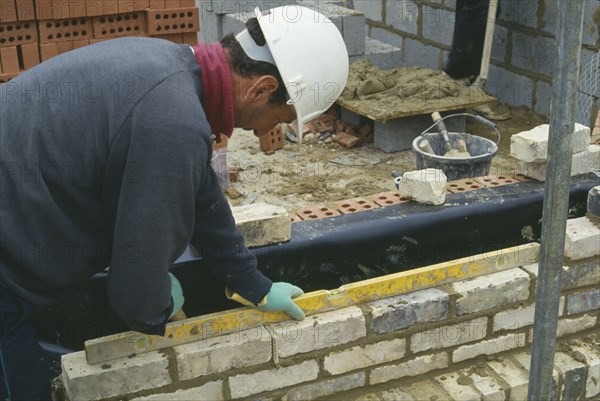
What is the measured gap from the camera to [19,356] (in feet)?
8.21

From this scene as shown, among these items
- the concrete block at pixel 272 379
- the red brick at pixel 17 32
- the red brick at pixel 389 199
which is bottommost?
the concrete block at pixel 272 379

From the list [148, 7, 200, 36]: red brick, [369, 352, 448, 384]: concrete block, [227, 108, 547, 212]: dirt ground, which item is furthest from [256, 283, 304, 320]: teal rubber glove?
[148, 7, 200, 36]: red brick

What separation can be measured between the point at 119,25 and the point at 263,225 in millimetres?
3071

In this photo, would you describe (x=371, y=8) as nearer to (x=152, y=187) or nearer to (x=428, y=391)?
(x=428, y=391)

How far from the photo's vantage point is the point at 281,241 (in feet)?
10.8

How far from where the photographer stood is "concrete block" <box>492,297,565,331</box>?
335cm

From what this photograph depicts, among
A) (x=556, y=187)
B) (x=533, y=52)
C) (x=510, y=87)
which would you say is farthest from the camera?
(x=510, y=87)

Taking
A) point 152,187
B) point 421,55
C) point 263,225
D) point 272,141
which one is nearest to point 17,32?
point 272,141

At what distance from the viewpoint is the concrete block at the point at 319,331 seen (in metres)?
2.95

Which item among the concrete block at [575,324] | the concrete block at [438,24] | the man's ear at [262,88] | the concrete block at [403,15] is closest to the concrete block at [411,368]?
the concrete block at [575,324]

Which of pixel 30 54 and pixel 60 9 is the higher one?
pixel 60 9

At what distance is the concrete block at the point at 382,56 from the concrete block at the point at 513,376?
5598mm

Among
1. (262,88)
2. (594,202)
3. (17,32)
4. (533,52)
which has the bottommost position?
(533,52)

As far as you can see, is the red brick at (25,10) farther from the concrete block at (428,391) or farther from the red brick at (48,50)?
the concrete block at (428,391)
